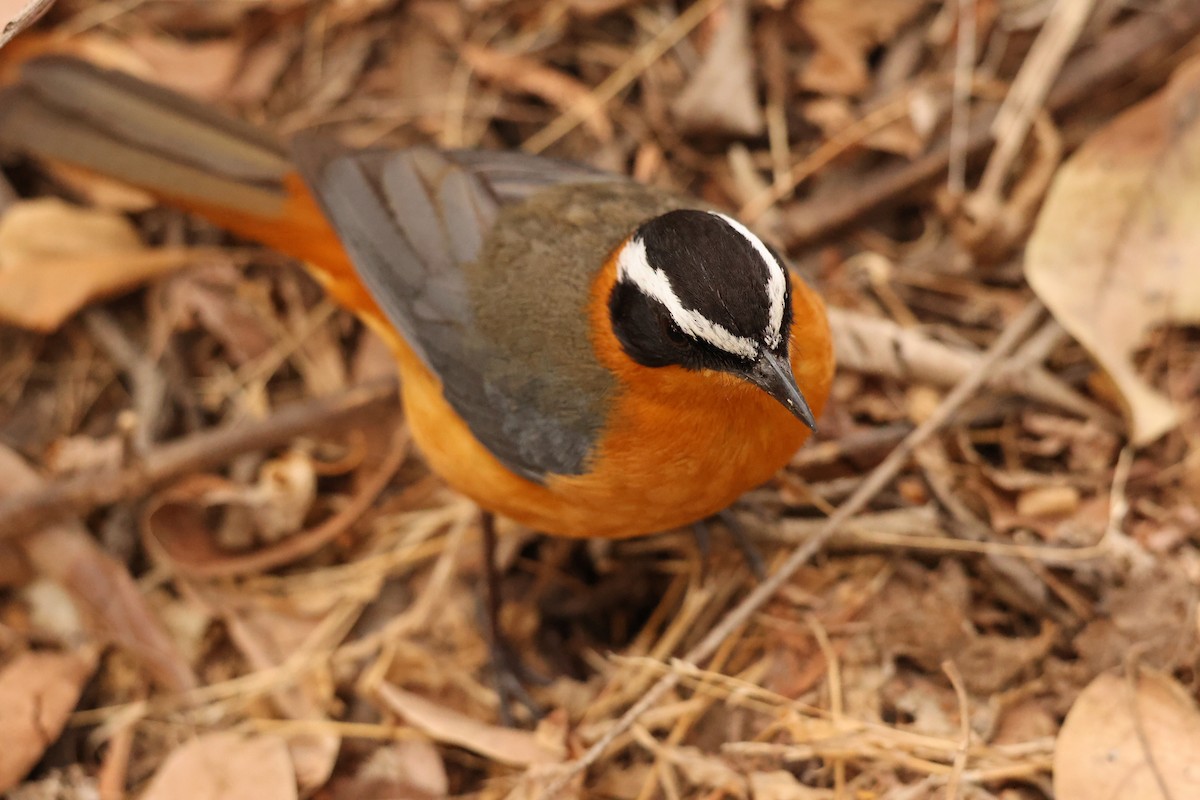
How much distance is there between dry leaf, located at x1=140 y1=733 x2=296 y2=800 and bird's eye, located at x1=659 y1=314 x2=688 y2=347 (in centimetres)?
189

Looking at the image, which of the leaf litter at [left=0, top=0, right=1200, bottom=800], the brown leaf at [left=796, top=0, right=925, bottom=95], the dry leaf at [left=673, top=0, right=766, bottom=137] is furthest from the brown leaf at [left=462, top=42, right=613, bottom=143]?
the brown leaf at [left=796, top=0, right=925, bottom=95]

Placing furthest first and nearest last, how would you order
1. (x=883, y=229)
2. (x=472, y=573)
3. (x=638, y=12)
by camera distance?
(x=638, y=12) → (x=883, y=229) → (x=472, y=573)

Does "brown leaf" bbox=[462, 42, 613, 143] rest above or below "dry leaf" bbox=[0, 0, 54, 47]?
below

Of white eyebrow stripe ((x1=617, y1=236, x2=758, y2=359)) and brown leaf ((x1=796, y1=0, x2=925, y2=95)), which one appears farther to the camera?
brown leaf ((x1=796, y1=0, x2=925, y2=95))

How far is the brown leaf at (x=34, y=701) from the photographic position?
365 cm

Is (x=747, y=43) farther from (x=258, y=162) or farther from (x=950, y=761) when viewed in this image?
(x=950, y=761)

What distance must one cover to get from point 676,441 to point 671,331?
370 mm

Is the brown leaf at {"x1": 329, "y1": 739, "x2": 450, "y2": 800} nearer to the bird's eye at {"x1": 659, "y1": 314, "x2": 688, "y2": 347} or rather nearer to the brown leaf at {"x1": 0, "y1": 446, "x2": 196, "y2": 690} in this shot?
the brown leaf at {"x1": 0, "y1": 446, "x2": 196, "y2": 690}

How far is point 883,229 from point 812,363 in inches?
61.8

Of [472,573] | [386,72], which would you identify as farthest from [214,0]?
[472,573]

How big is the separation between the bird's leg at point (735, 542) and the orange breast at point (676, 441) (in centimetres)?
53

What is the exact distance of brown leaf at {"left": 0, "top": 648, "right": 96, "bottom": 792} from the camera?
3.65 m

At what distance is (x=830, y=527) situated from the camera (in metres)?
3.54

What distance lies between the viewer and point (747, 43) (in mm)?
4637
